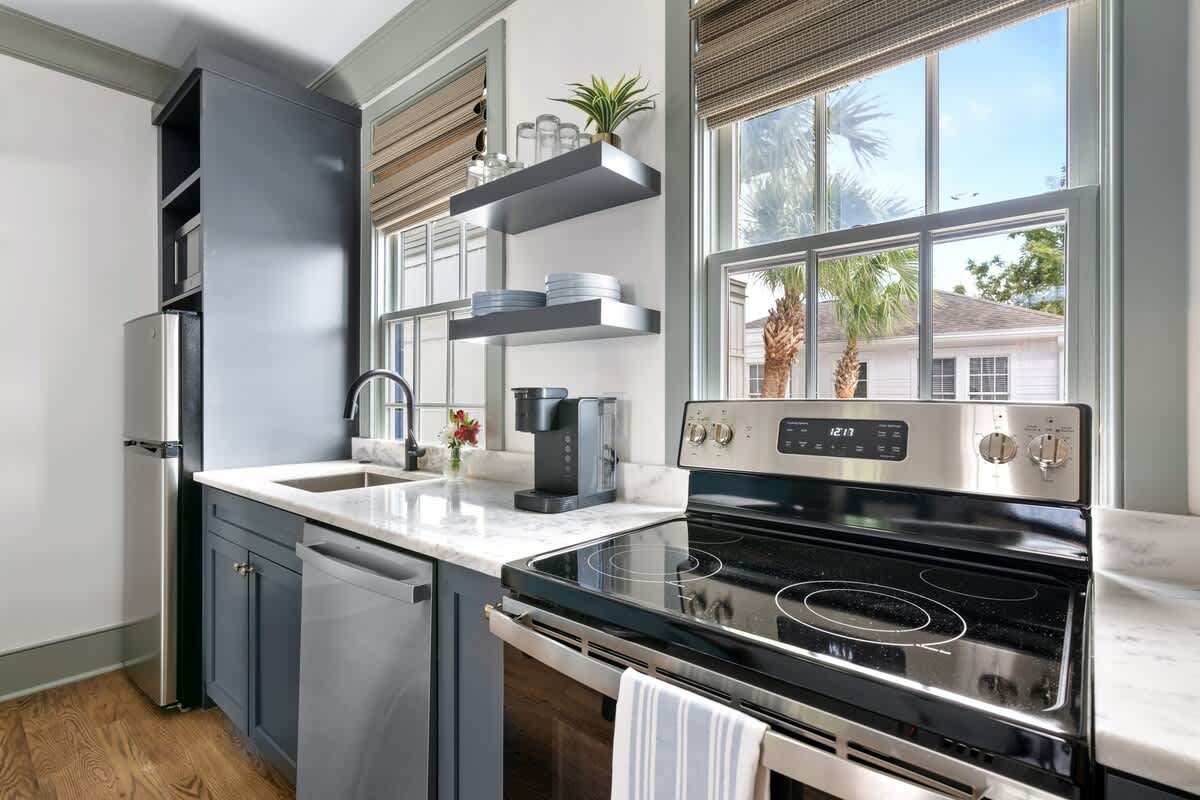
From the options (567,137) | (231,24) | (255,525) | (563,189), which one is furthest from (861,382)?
(231,24)

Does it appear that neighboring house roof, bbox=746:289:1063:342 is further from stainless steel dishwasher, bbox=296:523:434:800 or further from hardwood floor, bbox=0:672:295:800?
hardwood floor, bbox=0:672:295:800

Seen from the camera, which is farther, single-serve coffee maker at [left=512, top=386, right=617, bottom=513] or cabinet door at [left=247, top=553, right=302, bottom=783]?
cabinet door at [left=247, top=553, right=302, bottom=783]

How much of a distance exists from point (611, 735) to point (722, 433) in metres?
0.73

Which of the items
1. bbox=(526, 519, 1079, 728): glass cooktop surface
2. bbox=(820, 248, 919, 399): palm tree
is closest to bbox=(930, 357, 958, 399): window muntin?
bbox=(820, 248, 919, 399): palm tree

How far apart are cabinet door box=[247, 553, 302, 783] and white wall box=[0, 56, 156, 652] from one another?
1.43 metres

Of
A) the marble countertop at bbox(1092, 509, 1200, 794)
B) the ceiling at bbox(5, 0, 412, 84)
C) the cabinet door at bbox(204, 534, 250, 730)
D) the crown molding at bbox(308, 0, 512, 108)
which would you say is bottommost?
the cabinet door at bbox(204, 534, 250, 730)

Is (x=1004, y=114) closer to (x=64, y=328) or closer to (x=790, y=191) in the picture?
(x=790, y=191)

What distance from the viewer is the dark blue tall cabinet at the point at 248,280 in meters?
2.28

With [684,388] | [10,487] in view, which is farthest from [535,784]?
[10,487]

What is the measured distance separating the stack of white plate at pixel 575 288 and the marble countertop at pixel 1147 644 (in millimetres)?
1163

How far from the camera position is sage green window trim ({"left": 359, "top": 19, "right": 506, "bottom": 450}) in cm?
215

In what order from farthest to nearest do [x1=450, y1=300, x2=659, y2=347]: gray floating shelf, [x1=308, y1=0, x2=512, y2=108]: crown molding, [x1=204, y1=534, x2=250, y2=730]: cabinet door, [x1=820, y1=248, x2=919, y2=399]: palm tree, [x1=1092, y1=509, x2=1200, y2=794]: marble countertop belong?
[x1=308, y1=0, x2=512, y2=108]: crown molding < [x1=204, y1=534, x2=250, y2=730]: cabinet door < [x1=450, y1=300, x2=659, y2=347]: gray floating shelf < [x1=820, y1=248, x2=919, y2=399]: palm tree < [x1=1092, y1=509, x2=1200, y2=794]: marble countertop

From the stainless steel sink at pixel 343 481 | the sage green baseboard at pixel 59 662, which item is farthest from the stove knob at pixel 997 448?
the sage green baseboard at pixel 59 662

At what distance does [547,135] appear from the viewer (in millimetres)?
1733
